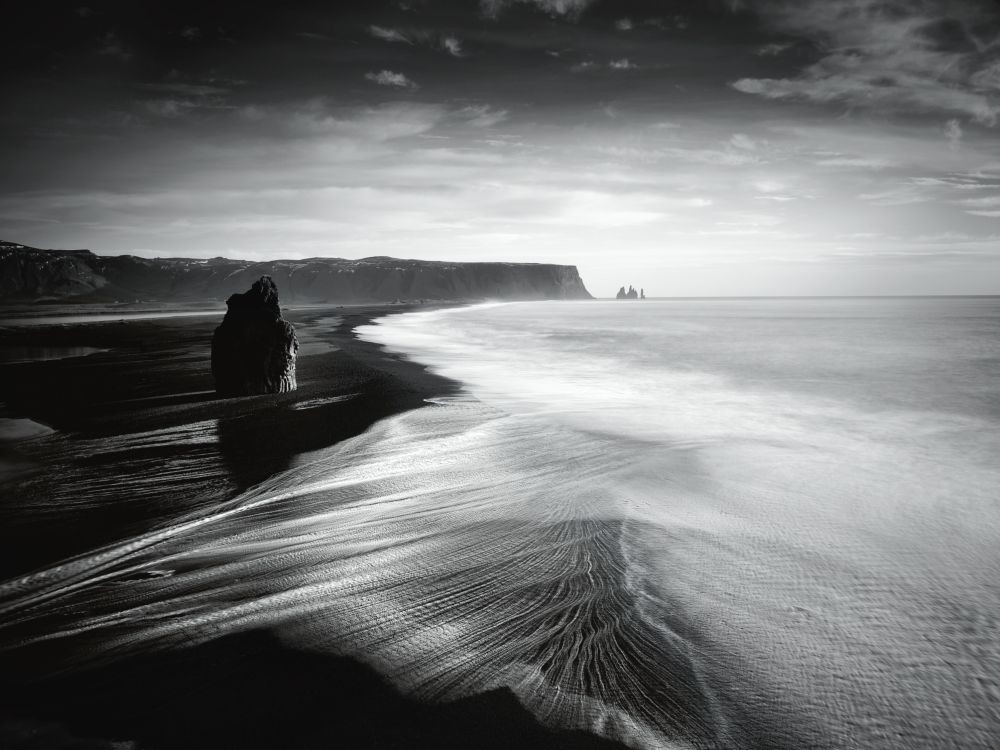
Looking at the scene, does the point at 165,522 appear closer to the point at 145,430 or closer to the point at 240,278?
the point at 145,430

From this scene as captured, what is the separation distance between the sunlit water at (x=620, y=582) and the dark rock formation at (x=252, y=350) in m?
4.54

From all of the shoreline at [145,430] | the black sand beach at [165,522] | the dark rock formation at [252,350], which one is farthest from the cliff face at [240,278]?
the black sand beach at [165,522]

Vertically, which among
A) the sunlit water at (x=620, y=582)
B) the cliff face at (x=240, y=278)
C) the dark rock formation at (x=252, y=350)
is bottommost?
the sunlit water at (x=620, y=582)

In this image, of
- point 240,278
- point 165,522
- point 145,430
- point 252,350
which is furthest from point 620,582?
Answer: point 240,278

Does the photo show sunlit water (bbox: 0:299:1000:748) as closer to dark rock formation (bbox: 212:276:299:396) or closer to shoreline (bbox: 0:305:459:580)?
shoreline (bbox: 0:305:459:580)

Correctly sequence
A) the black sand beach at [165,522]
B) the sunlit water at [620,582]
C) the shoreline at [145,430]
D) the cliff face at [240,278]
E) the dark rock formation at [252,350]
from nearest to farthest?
the black sand beach at [165,522], the sunlit water at [620,582], the shoreline at [145,430], the dark rock formation at [252,350], the cliff face at [240,278]

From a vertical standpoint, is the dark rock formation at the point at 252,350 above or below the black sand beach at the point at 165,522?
above

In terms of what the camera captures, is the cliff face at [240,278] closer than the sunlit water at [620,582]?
No

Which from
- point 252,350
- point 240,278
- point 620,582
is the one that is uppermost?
point 240,278

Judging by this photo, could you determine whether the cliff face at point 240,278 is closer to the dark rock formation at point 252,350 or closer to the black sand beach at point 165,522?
the dark rock formation at point 252,350

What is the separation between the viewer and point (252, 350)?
11258 millimetres

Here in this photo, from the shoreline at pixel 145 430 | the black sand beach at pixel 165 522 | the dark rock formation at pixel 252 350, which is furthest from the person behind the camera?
the dark rock formation at pixel 252 350

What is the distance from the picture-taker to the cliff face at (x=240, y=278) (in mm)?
117188

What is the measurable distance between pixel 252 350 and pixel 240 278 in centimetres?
14521
